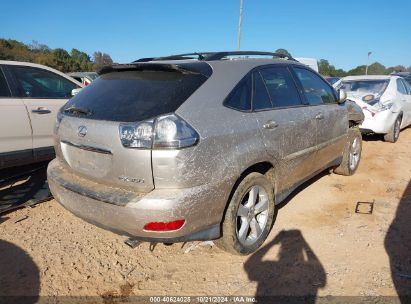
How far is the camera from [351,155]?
203 inches

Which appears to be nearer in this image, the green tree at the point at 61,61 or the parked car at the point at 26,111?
the parked car at the point at 26,111

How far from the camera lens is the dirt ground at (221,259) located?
2.67 meters

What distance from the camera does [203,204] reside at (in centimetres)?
248

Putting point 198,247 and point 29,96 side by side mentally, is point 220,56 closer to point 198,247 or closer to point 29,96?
point 198,247

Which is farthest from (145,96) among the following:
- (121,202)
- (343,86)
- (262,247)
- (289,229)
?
(343,86)

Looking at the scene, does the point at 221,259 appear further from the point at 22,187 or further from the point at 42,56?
the point at 42,56

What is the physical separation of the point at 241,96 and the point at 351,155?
3.01 metres

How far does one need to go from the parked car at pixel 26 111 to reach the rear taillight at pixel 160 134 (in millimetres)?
2729

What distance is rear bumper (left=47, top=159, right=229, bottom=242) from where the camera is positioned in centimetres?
233

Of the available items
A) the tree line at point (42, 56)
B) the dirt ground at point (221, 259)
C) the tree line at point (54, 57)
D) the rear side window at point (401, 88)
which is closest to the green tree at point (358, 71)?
the tree line at point (54, 57)

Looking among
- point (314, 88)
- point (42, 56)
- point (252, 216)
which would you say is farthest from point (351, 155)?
point (42, 56)

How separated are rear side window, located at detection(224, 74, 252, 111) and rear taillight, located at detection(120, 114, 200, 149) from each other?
1.71 ft

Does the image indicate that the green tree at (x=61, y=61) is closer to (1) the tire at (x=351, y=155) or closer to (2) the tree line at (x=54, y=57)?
(2) the tree line at (x=54, y=57)

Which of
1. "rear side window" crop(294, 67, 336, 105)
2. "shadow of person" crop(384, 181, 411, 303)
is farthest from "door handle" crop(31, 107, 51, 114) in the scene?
"shadow of person" crop(384, 181, 411, 303)
